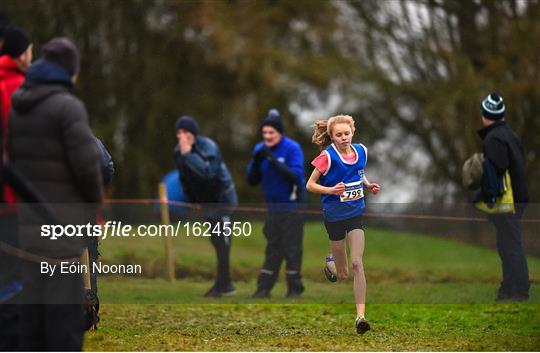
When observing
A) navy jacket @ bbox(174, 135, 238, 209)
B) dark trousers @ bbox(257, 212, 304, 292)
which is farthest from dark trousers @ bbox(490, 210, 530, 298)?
navy jacket @ bbox(174, 135, 238, 209)

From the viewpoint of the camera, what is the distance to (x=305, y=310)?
13.4m

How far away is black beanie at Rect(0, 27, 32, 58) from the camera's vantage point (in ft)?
28.2

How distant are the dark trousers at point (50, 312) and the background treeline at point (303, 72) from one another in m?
17.9

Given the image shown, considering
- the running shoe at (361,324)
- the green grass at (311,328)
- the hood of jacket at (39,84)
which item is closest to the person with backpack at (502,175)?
the green grass at (311,328)

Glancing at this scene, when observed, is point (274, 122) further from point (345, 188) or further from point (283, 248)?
point (345, 188)

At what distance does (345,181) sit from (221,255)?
466cm

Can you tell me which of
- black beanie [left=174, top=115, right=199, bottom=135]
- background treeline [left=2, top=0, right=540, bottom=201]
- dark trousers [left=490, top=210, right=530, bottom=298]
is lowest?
dark trousers [left=490, top=210, right=530, bottom=298]

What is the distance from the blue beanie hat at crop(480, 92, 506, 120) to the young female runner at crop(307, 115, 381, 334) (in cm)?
345

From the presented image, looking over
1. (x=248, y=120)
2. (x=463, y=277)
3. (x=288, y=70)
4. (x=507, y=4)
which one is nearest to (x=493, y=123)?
(x=463, y=277)

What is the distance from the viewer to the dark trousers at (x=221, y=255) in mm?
15102

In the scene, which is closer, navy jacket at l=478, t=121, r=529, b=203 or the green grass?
the green grass

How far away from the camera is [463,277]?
52.9 feet

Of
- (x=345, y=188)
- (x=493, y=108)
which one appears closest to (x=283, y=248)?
(x=493, y=108)

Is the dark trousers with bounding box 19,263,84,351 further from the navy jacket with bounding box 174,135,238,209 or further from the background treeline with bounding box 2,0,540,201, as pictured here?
the background treeline with bounding box 2,0,540,201
